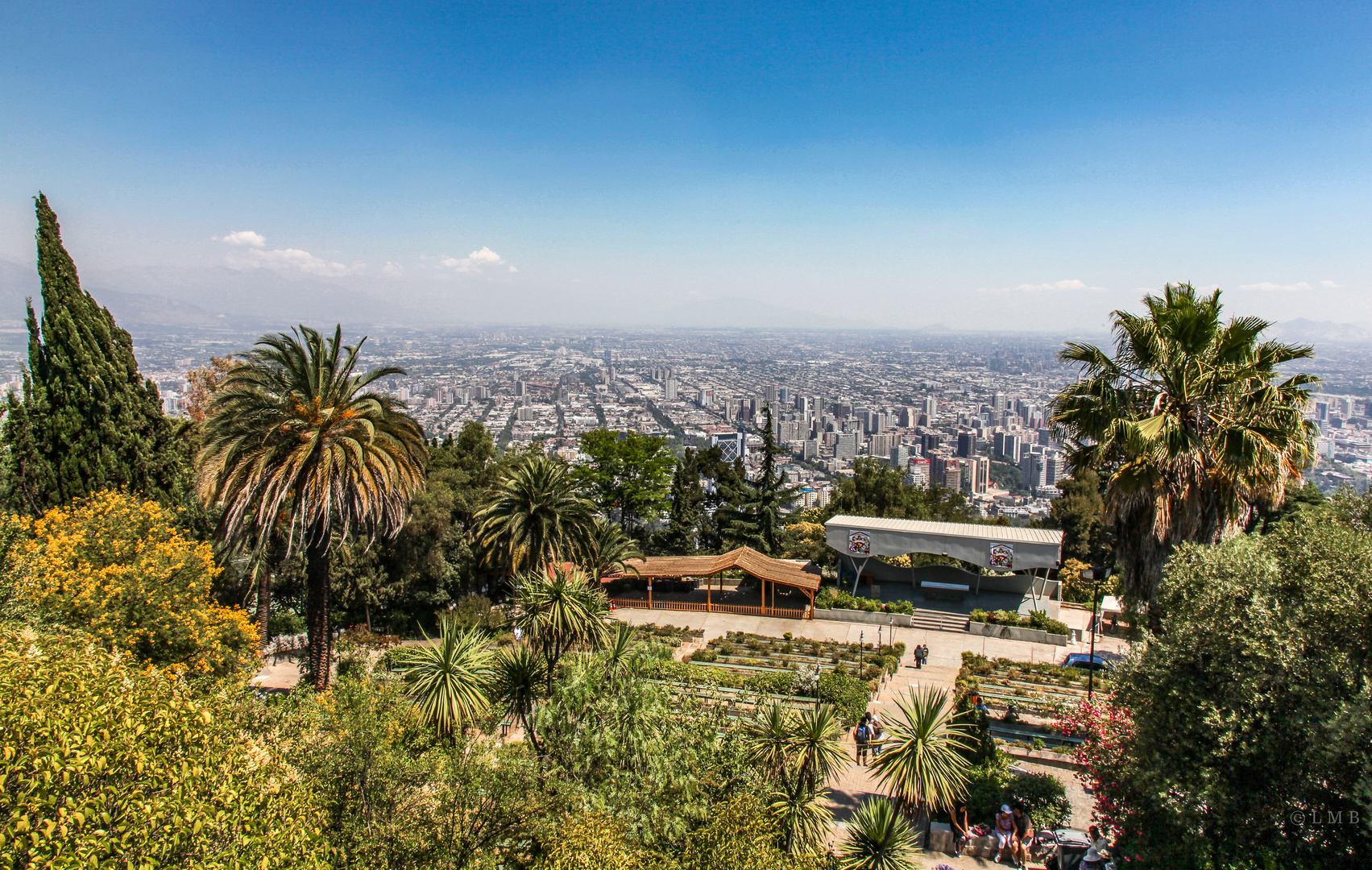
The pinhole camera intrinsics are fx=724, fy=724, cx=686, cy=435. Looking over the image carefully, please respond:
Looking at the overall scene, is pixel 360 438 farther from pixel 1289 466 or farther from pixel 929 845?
pixel 1289 466

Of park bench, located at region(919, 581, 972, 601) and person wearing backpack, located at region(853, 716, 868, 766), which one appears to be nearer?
person wearing backpack, located at region(853, 716, 868, 766)

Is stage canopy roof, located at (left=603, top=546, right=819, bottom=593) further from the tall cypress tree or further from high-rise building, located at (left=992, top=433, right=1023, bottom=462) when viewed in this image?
high-rise building, located at (left=992, top=433, right=1023, bottom=462)

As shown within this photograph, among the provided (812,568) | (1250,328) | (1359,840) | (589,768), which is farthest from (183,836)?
(812,568)

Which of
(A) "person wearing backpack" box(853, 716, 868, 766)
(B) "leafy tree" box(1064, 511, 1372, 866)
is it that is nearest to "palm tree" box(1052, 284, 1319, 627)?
(B) "leafy tree" box(1064, 511, 1372, 866)

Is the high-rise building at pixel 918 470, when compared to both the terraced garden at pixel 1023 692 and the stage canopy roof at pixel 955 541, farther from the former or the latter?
the terraced garden at pixel 1023 692

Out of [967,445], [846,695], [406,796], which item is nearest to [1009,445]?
[967,445]
